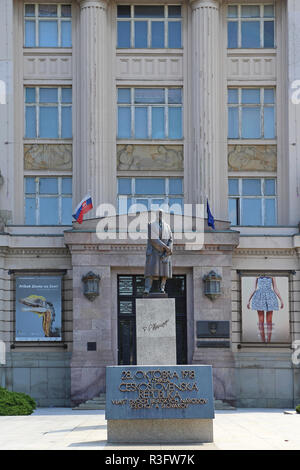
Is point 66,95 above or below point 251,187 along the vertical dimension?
above

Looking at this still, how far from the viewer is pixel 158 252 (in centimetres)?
2588

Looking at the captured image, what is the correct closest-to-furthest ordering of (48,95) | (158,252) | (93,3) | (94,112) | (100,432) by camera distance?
1. (100,432)
2. (158,252)
3. (94,112)
4. (93,3)
5. (48,95)

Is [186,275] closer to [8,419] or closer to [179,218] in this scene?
[179,218]

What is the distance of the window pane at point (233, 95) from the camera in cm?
4159

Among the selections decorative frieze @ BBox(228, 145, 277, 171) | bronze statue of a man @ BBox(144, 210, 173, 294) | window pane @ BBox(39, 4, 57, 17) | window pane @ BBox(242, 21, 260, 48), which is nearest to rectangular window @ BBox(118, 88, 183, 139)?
decorative frieze @ BBox(228, 145, 277, 171)

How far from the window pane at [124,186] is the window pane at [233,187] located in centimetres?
423

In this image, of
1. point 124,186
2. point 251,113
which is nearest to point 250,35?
point 251,113

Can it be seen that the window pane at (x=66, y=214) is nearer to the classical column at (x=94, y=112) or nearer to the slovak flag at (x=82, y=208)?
the classical column at (x=94, y=112)

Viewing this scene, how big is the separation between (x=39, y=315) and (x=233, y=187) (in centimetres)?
971

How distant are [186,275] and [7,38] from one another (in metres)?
12.4

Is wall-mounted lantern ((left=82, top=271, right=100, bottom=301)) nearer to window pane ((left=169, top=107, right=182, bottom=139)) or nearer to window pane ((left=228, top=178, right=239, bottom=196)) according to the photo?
window pane ((left=228, top=178, right=239, bottom=196))

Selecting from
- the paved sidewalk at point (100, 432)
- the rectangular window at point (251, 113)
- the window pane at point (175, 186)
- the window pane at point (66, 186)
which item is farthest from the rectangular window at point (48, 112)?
the paved sidewalk at point (100, 432)

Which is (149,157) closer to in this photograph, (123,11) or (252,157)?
(252,157)

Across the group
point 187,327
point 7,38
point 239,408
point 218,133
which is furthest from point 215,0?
point 239,408
